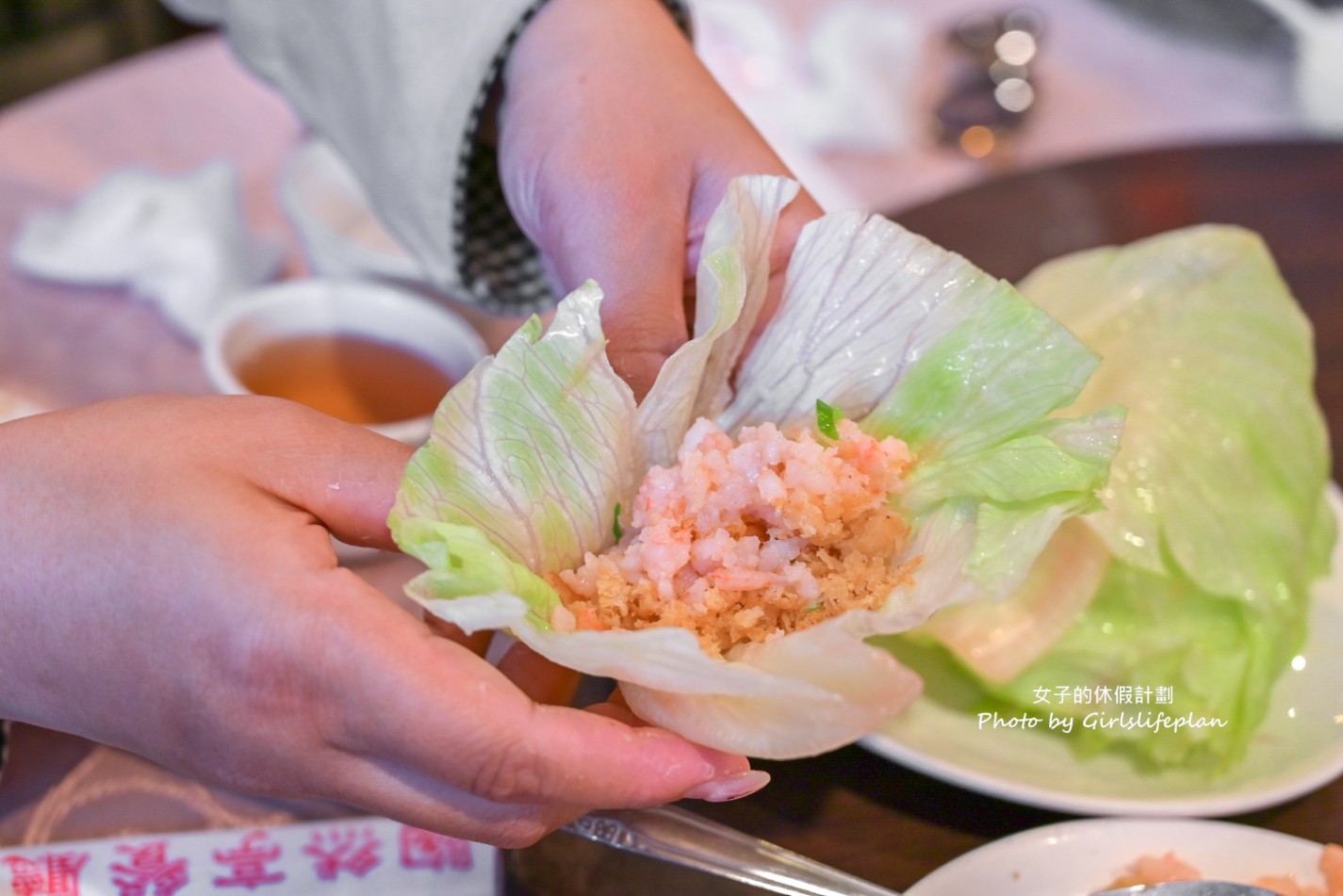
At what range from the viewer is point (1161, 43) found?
9.32ft

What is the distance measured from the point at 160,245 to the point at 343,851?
1.22m

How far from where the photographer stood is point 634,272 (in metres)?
1.05

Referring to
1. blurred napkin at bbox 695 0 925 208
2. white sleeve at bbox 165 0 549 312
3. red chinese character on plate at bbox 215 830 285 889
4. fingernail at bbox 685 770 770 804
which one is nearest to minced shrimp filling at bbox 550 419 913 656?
fingernail at bbox 685 770 770 804

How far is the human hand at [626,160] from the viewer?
1048 mm

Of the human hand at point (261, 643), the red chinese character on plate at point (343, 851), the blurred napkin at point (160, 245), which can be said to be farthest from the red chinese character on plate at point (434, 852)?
the blurred napkin at point (160, 245)

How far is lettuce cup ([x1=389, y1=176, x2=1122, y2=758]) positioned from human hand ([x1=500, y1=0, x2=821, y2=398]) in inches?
3.5

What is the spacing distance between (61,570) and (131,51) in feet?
9.99

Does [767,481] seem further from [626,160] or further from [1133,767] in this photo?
[1133,767]

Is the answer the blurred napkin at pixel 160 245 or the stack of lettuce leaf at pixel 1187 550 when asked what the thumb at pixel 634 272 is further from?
the blurred napkin at pixel 160 245

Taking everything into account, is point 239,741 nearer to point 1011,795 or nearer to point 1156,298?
point 1011,795

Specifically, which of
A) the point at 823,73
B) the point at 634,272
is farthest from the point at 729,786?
the point at 823,73

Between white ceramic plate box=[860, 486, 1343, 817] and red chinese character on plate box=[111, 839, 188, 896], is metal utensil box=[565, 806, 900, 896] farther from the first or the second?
red chinese character on plate box=[111, 839, 188, 896]

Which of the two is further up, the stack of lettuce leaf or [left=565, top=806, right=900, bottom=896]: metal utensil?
the stack of lettuce leaf

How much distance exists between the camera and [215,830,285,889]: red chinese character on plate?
Answer: 1.04 meters
